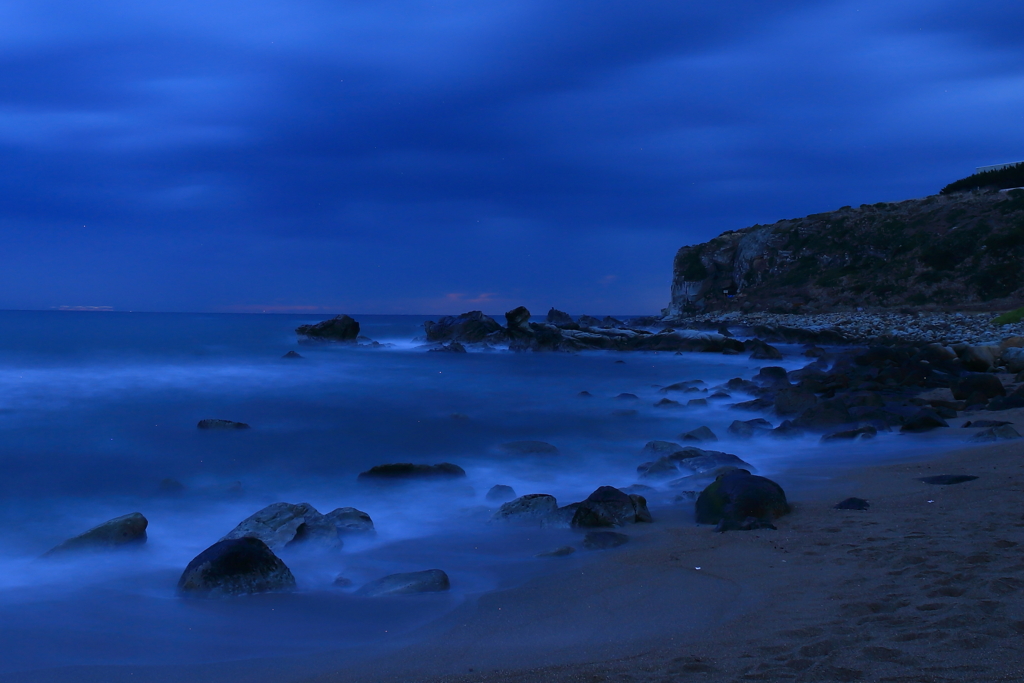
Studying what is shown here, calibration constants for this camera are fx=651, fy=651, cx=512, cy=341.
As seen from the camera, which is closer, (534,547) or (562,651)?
(562,651)

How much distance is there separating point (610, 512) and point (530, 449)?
350 centimetres

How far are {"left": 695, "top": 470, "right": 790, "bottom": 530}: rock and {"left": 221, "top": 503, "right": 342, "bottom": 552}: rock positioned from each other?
9.02 ft

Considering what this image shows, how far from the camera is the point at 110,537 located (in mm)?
4711

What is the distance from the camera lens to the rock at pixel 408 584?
3.88m

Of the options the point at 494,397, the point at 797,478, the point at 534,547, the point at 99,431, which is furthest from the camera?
the point at 494,397

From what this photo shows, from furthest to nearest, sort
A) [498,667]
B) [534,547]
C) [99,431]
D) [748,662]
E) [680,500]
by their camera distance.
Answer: [99,431]
[680,500]
[534,547]
[498,667]
[748,662]

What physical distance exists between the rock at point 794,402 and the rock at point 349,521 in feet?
22.8

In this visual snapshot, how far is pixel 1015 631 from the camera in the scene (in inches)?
99.3

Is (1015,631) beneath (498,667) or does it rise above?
above

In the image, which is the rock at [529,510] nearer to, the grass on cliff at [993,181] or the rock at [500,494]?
the rock at [500,494]

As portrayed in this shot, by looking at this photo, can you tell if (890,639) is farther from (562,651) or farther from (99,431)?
(99,431)

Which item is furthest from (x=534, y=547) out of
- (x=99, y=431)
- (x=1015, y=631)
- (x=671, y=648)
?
(x=99, y=431)

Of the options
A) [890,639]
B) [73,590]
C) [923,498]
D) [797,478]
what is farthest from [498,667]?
[797,478]

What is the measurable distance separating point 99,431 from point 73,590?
22.6 ft
